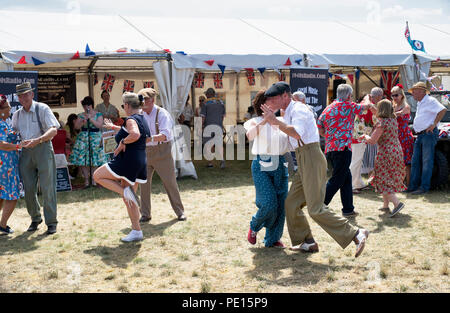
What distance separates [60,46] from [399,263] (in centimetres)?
731

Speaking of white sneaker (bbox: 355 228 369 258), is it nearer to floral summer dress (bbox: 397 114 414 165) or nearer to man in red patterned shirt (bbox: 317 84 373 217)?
man in red patterned shirt (bbox: 317 84 373 217)

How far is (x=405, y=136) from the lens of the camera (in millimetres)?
8453

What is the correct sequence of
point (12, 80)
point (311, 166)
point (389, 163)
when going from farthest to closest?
point (12, 80), point (389, 163), point (311, 166)

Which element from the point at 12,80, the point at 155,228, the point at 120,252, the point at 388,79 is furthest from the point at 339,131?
the point at 388,79

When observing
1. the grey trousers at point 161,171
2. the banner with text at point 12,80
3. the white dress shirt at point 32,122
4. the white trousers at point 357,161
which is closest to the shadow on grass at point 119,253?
the grey trousers at point 161,171

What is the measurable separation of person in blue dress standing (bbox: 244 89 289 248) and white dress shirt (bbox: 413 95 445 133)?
3.96 metres

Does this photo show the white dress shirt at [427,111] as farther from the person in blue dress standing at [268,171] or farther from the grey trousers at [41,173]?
the grey trousers at [41,173]

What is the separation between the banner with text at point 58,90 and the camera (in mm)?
12695

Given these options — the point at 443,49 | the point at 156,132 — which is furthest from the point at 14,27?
the point at 443,49

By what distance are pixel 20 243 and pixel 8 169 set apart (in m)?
0.88

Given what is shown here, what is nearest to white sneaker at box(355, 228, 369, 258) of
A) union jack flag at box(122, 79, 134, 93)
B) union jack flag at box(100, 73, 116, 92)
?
union jack flag at box(100, 73, 116, 92)

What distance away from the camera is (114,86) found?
1516 cm

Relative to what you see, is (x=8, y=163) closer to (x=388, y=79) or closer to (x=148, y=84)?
(x=148, y=84)

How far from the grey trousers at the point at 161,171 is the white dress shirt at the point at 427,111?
13.5 ft
